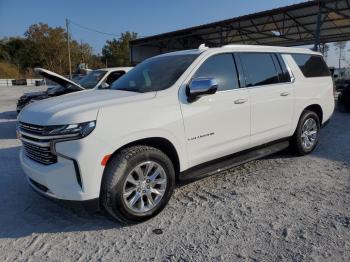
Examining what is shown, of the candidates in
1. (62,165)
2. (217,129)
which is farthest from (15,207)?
(217,129)

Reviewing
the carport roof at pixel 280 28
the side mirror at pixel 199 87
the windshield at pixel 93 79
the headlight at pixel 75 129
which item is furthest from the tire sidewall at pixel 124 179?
the carport roof at pixel 280 28

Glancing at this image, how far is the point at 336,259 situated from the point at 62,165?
2557mm

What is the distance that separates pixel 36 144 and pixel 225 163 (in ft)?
7.51

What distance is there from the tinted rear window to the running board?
1.39m

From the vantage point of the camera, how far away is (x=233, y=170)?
16.8ft

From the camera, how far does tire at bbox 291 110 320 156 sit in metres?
5.51

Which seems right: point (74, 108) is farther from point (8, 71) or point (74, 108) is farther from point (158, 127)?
point (8, 71)

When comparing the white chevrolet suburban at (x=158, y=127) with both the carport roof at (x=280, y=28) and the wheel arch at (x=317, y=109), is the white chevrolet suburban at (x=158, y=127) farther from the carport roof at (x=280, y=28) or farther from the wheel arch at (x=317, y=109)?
the carport roof at (x=280, y=28)

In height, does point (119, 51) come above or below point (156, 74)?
above

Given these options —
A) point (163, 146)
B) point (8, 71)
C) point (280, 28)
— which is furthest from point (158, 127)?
point (8, 71)

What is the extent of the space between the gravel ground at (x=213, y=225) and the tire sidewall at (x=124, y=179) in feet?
0.38

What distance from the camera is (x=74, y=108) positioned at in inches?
129

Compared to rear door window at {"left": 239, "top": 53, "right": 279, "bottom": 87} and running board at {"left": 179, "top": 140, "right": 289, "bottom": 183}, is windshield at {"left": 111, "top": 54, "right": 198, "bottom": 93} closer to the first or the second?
rear door window at {"left": 239, "top": 53, "right": 279, "bottom": 87}

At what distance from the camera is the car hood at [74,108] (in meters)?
3.12
